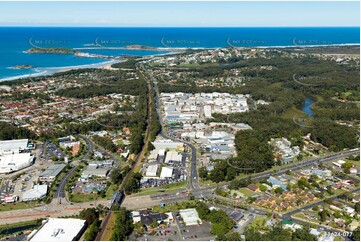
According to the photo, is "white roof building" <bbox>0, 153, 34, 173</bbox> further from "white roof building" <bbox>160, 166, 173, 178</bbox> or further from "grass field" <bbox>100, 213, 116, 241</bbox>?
"white roof building" <bbox>160, 166, 173, 178</bbox>

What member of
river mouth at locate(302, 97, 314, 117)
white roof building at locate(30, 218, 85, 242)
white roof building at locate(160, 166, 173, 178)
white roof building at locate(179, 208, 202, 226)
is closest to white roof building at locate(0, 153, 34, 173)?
white roof building at locate(30, 218, 85, 242)

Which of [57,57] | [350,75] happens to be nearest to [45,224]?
[350,75]

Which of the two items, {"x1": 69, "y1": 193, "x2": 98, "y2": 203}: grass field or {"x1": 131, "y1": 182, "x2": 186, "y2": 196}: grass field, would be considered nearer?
{"x1": 69, "y1": 193, "x2": 98, "y2": 203}: grass field

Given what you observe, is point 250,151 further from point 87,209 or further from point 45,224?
point 45,224

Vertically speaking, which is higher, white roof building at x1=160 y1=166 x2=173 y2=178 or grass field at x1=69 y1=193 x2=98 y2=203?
white roof building at x1=160 y1=166 x2=173 y2=178

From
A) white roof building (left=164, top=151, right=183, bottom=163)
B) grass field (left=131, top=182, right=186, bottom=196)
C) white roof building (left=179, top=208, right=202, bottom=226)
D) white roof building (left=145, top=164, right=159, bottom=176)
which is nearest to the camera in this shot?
white roof building (left=179, top=208, right=202, bottom=226)
